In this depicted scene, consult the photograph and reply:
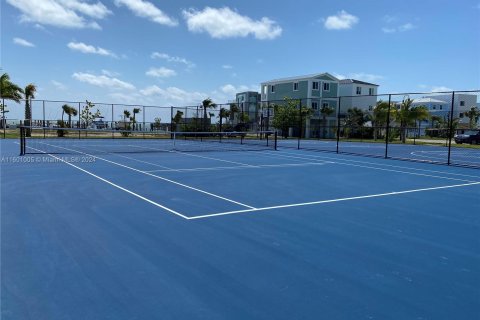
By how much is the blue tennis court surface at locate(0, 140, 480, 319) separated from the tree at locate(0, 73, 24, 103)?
88.3 feet

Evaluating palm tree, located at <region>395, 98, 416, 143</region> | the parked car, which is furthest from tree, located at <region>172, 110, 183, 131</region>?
the parked car

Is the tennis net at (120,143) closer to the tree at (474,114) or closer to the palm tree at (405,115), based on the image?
the palm tree at (405,115)

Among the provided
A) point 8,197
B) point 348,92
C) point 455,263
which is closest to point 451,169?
point 455,263

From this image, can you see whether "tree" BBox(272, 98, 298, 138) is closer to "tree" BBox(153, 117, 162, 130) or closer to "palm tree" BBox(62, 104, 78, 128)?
"tree" BBox(153, 117, 162, 130)

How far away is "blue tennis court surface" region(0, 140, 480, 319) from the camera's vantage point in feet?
12.2

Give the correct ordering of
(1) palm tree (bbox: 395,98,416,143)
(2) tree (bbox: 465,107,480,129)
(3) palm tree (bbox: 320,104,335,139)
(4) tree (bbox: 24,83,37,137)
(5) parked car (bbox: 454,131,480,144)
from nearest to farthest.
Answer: (4) tree (bbox: 24,83,37,137), (5) parked car (bbox: 454,131,480,144), (1) palm tree (bbox: 395,98,416,143), (3) palm tree (bbox: 320,104,335,139), (2) tree (bbox: 465,107,480,129)

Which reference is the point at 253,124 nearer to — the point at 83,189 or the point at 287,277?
the point at 83,189

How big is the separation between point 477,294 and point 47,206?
6.82 meters

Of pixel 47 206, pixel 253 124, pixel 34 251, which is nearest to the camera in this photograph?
pixel 34 251

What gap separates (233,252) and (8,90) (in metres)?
34.7

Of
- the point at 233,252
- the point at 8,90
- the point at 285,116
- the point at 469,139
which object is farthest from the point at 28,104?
the point at 469,139

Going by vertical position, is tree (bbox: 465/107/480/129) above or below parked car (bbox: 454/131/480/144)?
above

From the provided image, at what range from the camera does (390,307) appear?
377 centimetres

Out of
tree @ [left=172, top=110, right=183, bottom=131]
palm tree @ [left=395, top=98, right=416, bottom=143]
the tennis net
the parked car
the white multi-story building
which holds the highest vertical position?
the white multi-story building
